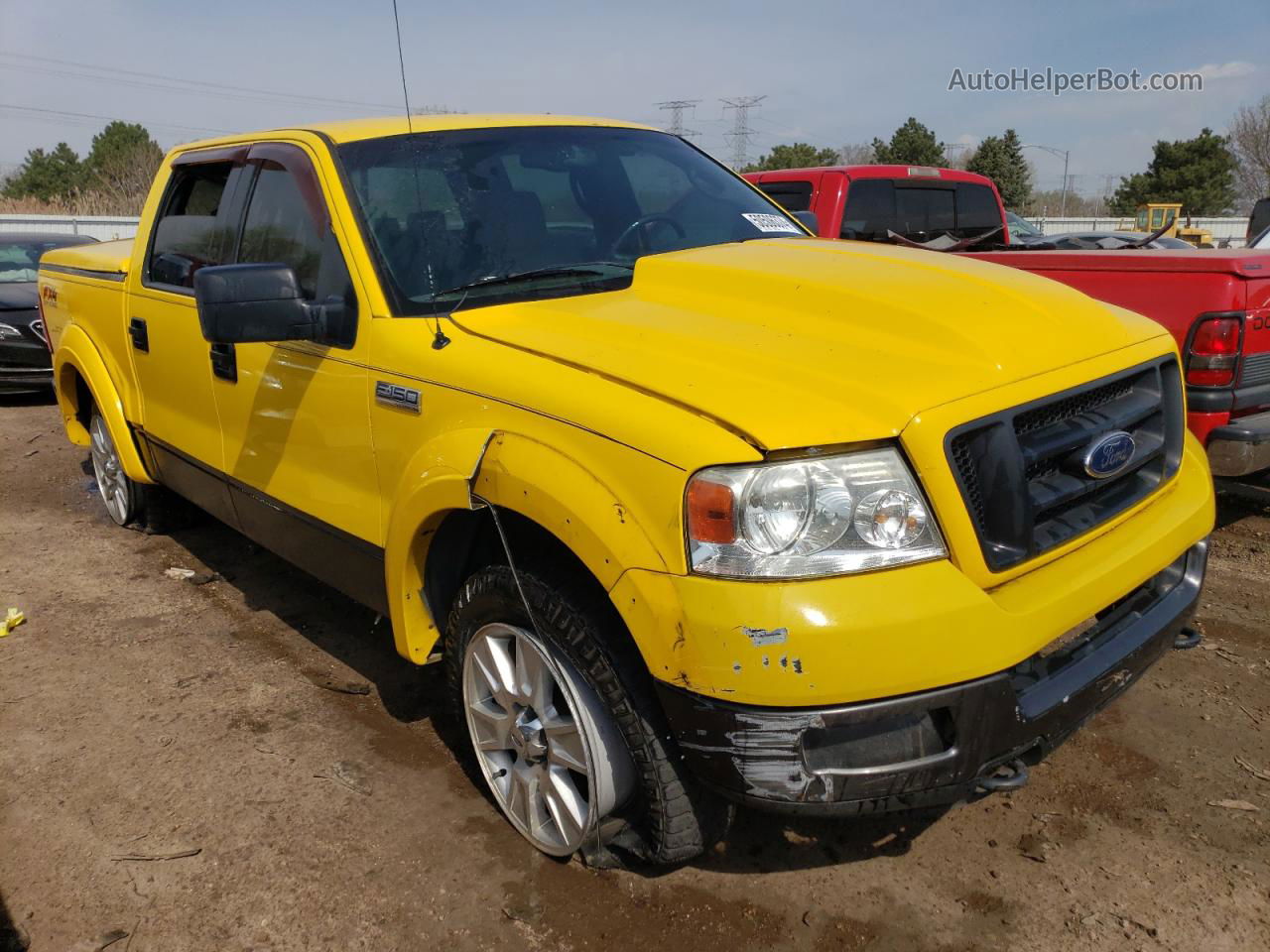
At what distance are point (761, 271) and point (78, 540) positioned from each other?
14.6 feet

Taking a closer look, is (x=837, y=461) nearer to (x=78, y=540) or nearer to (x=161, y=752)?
(x=161, y=752)

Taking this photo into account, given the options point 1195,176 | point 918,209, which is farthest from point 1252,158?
point 918,209

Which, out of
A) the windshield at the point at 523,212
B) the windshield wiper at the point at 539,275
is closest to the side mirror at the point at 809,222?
the windshield at the point at 523,212

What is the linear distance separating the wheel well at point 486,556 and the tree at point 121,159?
45250mm

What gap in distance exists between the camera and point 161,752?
3229mm

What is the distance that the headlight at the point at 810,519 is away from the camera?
1.91 metres

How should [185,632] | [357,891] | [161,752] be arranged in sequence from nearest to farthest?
[357,891], [161,752], [185,632]

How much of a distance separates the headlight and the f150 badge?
99 centimetres

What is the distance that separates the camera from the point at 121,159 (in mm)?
44781

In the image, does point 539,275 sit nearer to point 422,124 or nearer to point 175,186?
point 422,124

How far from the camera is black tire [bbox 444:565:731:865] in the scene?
2.17 metres

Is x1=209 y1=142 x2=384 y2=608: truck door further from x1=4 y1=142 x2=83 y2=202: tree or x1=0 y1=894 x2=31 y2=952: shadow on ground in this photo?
x1=4 y1=142 x2=83 y2=202: tree

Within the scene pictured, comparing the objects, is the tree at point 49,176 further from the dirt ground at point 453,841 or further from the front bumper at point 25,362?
the dirt ground at point 453,841

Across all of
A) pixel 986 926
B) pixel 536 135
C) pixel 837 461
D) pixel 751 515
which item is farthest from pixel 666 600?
pixel 536 135
